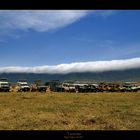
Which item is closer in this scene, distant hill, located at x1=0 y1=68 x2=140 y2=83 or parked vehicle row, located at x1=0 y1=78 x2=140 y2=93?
distant hill, located at x1=0 y1=68 x2=140 y2=83

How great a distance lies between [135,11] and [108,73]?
41.3 inches

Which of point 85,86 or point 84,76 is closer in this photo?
point 84,76

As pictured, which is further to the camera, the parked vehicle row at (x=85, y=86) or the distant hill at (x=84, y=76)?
the parked vehicle row at (x=85, y=86)

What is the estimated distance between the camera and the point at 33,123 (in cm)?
596
